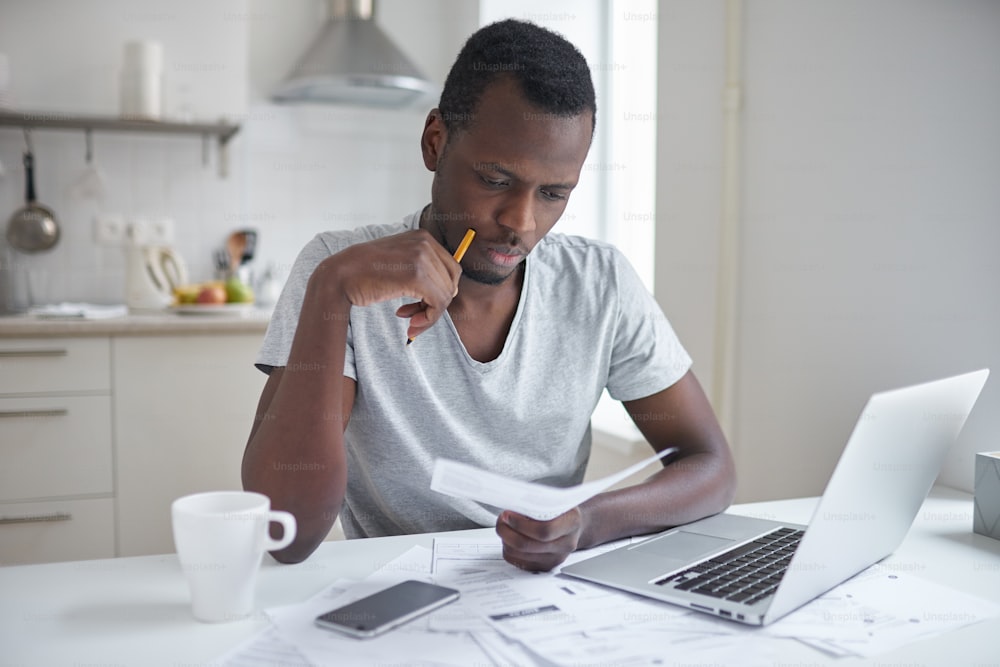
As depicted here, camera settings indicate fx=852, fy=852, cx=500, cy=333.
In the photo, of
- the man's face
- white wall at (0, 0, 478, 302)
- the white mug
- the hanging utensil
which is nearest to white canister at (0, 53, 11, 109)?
white wall at (0, 0, 478, 302)

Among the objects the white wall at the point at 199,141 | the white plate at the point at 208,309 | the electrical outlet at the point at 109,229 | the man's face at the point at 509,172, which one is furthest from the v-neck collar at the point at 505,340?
the electrical outlet at the point at 109,229

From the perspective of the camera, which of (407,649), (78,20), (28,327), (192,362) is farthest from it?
(78,20)

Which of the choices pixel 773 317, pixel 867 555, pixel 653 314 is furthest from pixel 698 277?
pixel 867 555

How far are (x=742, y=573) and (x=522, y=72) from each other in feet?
2.10

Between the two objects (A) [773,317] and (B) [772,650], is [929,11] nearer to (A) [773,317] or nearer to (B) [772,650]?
(A) [773,317]

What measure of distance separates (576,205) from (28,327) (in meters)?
1.58

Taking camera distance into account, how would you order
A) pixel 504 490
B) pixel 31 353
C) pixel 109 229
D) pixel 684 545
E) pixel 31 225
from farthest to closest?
pixel 109 229 → pixel 31 225 → pixel 31 353 → pixel 684 545 → pixel 504 490

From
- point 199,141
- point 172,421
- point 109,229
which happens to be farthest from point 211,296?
point 199,141

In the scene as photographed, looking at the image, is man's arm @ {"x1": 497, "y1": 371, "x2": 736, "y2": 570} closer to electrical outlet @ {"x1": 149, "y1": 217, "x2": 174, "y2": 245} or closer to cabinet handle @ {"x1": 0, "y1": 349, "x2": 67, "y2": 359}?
cabinet handle @ {"x1": 0, "y1": 349, "x2": 67, "y2": 359}

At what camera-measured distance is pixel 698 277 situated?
6.17ft

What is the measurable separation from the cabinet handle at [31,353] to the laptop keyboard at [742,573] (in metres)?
1.96

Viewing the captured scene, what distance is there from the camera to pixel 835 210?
149 centimetres

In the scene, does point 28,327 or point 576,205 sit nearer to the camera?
point 28,327

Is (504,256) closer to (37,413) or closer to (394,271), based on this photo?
(394,271)
